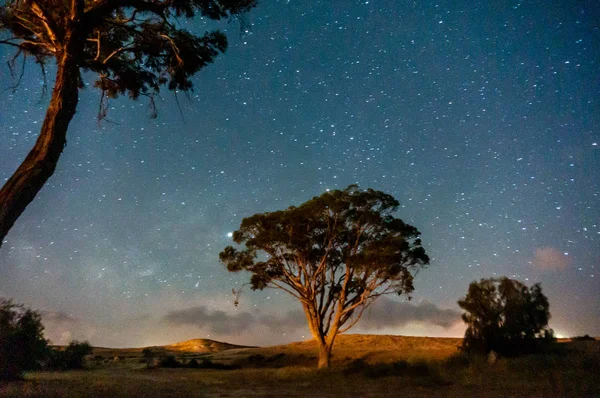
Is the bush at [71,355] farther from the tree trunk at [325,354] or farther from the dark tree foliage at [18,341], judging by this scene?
the tree trunk at [325,354]

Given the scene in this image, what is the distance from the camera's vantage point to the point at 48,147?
7.70 metres

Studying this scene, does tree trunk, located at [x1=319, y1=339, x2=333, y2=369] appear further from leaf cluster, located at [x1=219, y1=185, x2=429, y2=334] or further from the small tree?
the small tree

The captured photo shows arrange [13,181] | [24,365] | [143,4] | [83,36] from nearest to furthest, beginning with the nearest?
[13,181] < [83,36] < [143,4] < [24,365]

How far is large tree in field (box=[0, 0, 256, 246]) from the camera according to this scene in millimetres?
7466

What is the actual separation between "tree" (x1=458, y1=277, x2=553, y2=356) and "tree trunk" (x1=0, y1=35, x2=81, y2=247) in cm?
2179

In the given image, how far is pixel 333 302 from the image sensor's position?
23641mm

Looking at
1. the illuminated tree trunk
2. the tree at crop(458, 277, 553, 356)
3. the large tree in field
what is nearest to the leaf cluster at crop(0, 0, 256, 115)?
the large tree in field

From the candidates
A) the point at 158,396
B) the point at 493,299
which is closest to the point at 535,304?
the point at 493,299

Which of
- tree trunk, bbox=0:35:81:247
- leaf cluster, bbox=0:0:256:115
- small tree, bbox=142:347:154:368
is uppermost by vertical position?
leaf cluster, bbox=0:0:256:115

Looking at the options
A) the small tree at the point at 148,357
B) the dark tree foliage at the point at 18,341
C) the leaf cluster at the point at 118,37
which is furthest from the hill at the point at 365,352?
the leaf cluster at the point at 118,37

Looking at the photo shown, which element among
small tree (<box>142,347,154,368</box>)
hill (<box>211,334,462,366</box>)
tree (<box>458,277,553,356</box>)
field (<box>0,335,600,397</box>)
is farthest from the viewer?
small tree (<box>142,347,154,368</box>)

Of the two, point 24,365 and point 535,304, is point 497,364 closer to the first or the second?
point 535,304

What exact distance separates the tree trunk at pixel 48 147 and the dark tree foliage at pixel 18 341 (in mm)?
7306

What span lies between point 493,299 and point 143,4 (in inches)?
894
